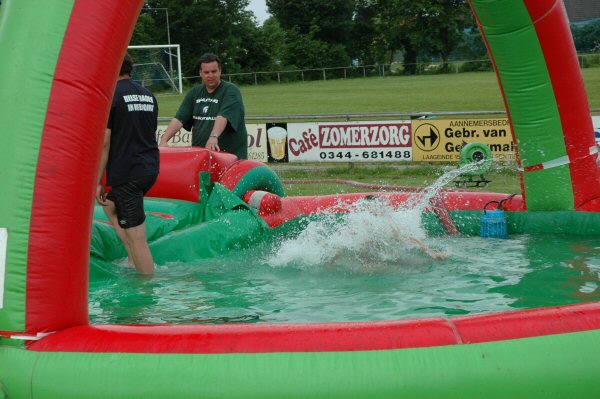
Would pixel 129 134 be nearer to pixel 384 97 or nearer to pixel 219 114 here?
pixel 219 114

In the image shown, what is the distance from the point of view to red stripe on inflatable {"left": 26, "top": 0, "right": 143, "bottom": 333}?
12.0 ft

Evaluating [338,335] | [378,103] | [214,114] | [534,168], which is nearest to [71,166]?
[338,335]

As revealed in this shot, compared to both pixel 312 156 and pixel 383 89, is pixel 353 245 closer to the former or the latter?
pixel 312 156

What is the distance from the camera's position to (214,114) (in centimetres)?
806

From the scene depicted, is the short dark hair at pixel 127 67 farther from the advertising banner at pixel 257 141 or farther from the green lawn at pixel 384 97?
the green lawn at pixel 384 97

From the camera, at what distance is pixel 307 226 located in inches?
290

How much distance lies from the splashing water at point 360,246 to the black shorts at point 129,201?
1.14 metres

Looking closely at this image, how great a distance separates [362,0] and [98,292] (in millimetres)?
64497

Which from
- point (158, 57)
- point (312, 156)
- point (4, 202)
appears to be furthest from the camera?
point (158, 57)

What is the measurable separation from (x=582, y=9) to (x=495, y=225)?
7679cm

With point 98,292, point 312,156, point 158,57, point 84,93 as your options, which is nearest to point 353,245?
point 98,292

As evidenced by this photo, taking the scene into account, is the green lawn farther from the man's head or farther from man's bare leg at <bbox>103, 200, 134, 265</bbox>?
man's bare leg at <bbox>103, 200, 134, 265</bbox>

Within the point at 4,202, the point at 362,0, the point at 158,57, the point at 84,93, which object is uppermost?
the point at 362,0

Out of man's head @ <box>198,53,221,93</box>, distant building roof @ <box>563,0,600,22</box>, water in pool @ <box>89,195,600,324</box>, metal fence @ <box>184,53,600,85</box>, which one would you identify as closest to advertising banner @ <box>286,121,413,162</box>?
man's head @ <box>198,53,221,93</box>
